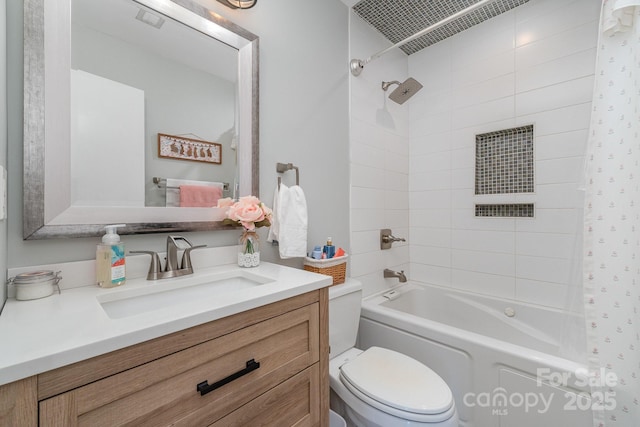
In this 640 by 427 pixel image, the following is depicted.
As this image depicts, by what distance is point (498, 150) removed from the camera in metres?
1.92

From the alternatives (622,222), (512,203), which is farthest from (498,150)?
(622,222)

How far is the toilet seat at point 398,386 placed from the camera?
0.95m

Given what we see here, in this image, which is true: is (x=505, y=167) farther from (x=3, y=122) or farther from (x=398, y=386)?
(x=3, y=122)

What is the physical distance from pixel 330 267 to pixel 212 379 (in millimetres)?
876

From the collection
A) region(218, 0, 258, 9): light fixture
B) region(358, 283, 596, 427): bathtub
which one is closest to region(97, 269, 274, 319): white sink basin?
region(358, 283, 596, 427): bathtub

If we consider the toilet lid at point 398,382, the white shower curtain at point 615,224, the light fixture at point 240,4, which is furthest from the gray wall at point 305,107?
the white shower curtain at point 615,224

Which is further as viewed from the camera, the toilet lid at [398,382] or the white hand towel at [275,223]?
the white hand towel at [275,223]

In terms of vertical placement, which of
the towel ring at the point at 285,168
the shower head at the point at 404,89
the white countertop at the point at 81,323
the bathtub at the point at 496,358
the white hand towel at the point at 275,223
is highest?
the shower head at the point at 404,89

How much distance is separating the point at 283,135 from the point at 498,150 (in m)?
1.53

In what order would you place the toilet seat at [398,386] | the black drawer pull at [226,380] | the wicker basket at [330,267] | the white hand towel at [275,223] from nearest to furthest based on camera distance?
the black drawer pull at [226,380] < the toilet seat at [398,386] < the white hand towel at [275,223] < the wicker basket at [330,267]

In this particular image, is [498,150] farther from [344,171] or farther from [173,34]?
[173,34]

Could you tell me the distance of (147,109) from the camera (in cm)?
102

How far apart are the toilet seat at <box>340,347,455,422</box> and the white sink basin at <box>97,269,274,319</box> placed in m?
0.58

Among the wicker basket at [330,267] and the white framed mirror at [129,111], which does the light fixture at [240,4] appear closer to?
the white framed mirror at [129,111]
